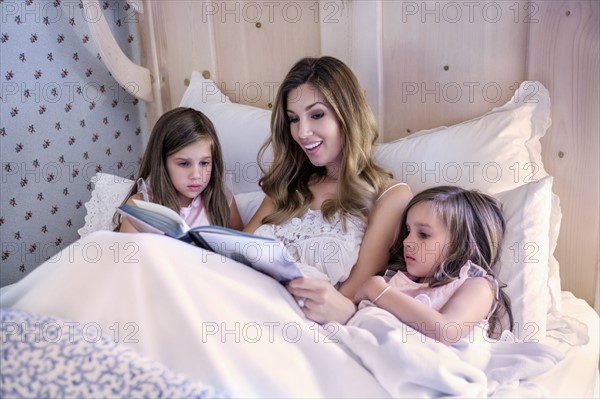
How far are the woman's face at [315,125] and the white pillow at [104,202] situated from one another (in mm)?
584

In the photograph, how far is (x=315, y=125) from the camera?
134cm

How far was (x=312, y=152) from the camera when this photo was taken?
4.46 ft

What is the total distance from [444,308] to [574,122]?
60 cm

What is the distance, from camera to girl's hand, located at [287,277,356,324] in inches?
40.7

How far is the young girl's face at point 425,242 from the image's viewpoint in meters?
1.15

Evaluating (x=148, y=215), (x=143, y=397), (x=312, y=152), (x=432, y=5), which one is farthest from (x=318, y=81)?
(x=143, y=397)

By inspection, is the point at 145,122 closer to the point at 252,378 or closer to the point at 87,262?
the point at 87,262

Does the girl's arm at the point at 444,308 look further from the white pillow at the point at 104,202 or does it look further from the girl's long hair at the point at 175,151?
the white pillow at the point at 104,202

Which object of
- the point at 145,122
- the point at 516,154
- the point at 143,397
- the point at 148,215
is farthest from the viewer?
the point at 145,122

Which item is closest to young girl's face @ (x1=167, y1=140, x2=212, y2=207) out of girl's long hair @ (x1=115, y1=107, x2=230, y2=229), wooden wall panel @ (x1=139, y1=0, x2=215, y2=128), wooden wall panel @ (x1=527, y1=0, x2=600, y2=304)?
girl's long hair @ (x1=115, y1=107, x2=230, y2=229)

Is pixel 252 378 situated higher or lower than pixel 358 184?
lower

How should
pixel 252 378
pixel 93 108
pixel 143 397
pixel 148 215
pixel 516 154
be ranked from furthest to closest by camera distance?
pixel 93 108 → pixel 516 154 → pixel 148 215 → pixel 252 378 → pixel 143 397

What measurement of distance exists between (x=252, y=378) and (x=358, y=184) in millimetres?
586

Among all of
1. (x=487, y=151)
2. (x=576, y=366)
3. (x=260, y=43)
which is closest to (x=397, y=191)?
(x=487, y=151)
